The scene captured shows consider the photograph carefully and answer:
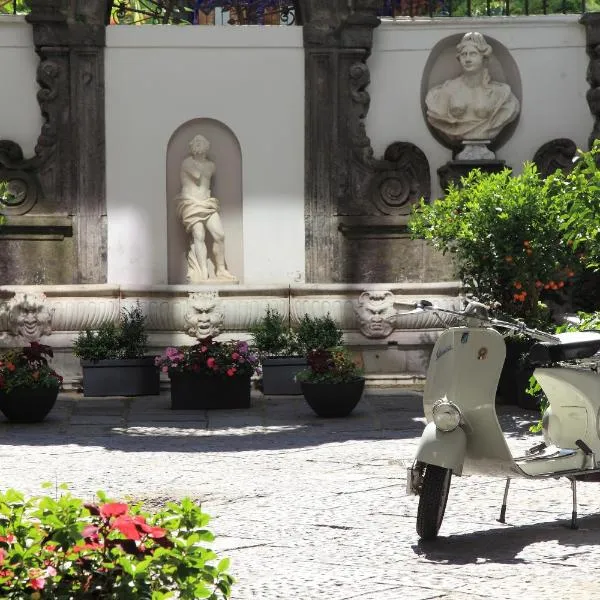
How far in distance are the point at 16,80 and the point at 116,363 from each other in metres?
2.85

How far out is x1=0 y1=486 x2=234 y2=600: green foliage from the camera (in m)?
3.46

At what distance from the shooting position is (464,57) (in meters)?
13.6

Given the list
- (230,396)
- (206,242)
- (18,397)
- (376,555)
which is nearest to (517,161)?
(206,242)

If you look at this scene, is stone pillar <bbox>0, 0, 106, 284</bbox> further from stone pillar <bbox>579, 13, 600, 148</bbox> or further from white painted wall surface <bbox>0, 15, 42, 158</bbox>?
stone pillar <bbox>579, 13, 600, 148</bbox>

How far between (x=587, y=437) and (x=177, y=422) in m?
4.77

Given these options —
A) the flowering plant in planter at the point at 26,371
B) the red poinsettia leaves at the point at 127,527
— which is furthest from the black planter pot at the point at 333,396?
the red poinsettia leaves at the point at 127,527

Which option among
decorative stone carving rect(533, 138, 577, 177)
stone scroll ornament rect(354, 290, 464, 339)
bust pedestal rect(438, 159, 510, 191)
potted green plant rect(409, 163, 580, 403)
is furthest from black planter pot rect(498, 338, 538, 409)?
decorative stone carving rect(533, 138, 577, 177)

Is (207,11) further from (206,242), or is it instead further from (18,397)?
(18,397)

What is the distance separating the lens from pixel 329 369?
36.7 feet

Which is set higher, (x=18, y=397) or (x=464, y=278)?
(x=464, y=278)

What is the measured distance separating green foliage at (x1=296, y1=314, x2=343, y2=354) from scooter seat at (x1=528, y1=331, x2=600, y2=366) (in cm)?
596

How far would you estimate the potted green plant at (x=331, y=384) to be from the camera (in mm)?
11102

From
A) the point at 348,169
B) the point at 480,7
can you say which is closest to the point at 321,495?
the point at 348,169

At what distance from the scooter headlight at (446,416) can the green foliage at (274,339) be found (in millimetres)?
6471
